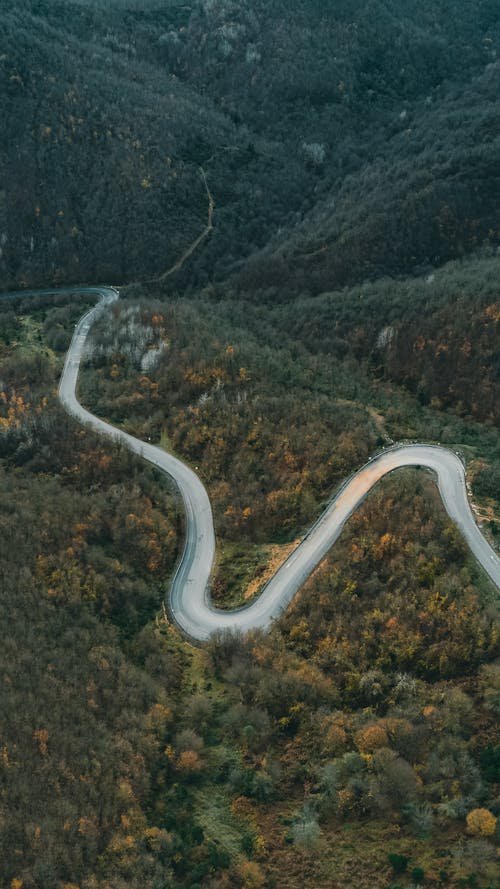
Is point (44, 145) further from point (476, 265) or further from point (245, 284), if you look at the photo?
point (476, 265)

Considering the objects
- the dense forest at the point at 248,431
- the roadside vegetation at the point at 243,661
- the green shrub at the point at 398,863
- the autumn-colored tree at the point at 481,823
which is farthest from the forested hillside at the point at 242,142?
the green shrub at the point at 398,863

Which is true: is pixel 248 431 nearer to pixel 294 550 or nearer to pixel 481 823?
pixel 294 550

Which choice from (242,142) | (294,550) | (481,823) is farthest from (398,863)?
(242,142)

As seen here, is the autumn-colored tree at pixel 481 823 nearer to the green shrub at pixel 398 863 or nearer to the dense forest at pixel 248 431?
the dense forest at pixel 248 431

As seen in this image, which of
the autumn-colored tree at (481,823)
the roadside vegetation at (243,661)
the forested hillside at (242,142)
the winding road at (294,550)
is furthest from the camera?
the forested hillside at (242,142)

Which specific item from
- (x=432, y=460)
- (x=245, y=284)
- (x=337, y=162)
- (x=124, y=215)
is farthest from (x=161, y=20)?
(x=432, y=460)
